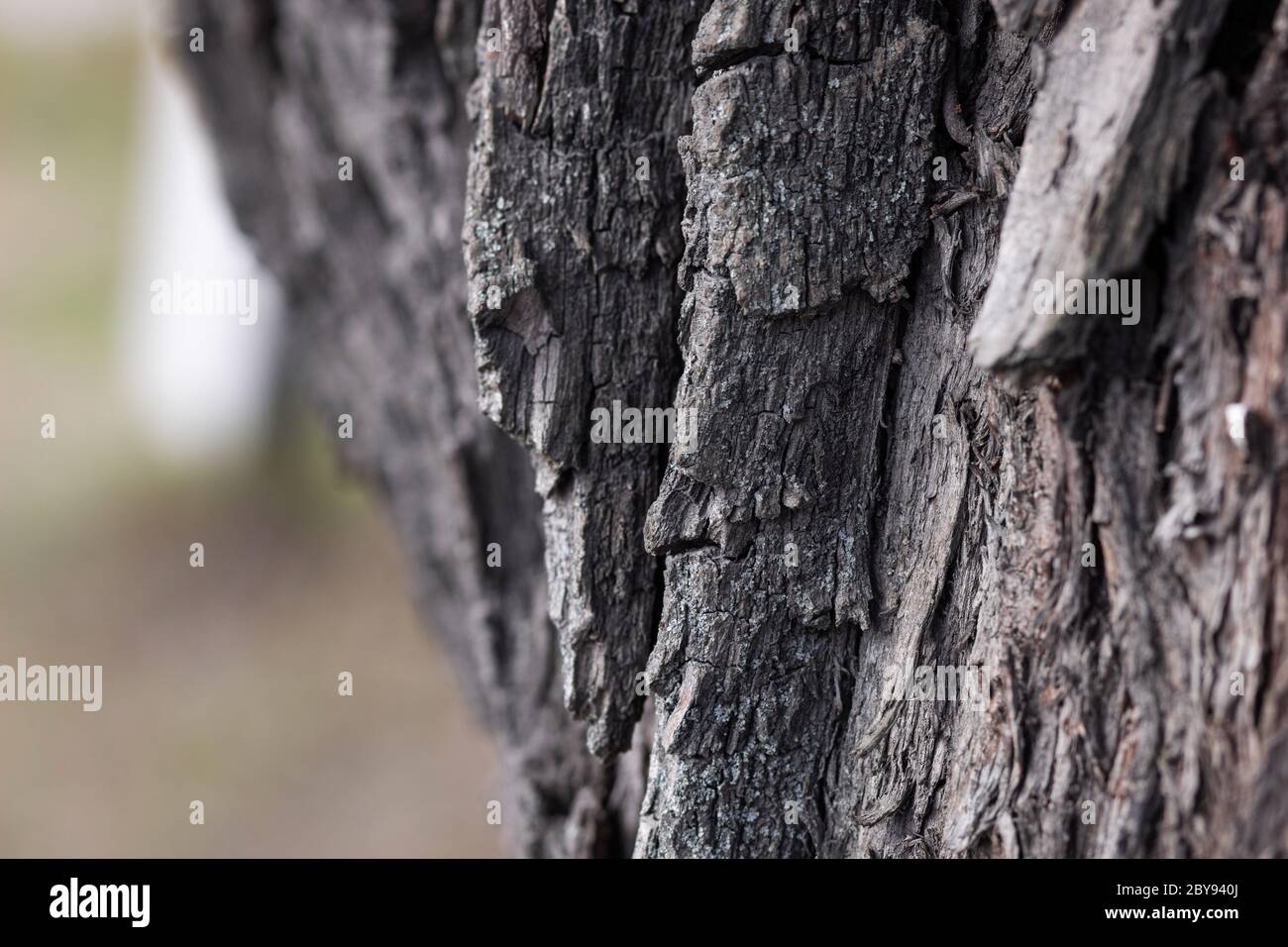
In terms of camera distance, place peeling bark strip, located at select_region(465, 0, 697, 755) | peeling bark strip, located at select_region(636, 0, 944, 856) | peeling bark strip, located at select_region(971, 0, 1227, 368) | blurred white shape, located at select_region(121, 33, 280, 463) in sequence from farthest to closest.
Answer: blurred white shape, located at select_region(121, 33, 280, 463), peeling bark strip, located at select_region(465, 0, 697, 755), peeling bark strip, located at select_region(636, 0, 944, 856), peeling bark strip, located at select_region(971, 0, 1227, 368)

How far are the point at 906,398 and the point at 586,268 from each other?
56 cm

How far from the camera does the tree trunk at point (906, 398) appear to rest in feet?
3.98

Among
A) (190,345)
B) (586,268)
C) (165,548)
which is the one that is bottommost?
(165,548)

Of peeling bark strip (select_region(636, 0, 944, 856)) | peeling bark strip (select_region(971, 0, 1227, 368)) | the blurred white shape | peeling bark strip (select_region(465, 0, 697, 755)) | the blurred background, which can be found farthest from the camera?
the blurred white shape

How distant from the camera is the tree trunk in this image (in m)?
1.21

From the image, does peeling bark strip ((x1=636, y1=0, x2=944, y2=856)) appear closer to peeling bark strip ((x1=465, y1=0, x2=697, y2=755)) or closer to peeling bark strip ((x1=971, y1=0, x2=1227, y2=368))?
peeling bark strip ((x1=465, y1=0, x2=697, y2=755))

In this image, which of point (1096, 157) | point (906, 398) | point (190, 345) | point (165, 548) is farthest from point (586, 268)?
point (190, 345)

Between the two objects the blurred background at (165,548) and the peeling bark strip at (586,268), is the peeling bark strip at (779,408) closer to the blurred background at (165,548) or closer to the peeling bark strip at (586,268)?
the peeling bark strip at (586,268)

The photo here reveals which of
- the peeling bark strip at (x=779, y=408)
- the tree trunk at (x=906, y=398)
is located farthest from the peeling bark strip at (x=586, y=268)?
the peeling bark strip at (x=779, y=408)

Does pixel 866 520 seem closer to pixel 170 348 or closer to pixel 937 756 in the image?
pixel 937 756

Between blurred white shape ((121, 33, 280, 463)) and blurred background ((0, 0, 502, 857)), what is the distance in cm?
2

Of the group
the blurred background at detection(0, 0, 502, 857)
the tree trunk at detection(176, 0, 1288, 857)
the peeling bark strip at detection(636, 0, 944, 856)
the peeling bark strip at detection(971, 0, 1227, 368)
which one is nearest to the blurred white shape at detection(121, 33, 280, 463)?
the blurred background at detection(0, 0, 502, 857)

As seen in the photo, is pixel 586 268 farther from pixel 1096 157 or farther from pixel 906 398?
pixel 1096 157

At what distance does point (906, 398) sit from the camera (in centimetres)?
158
